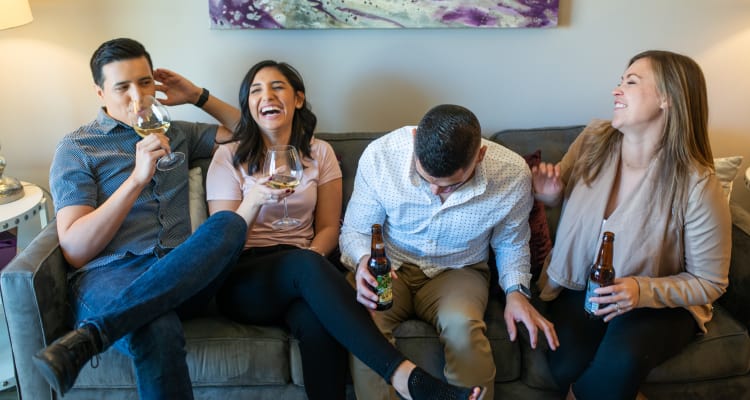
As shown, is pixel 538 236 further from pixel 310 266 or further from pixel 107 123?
pixel 107 123

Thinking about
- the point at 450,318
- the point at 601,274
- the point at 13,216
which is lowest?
the point at 450,318

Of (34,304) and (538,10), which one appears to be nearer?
(34,304)

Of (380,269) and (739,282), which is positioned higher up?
(380,269)

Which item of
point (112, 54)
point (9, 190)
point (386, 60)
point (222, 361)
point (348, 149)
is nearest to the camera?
point (222, 361)

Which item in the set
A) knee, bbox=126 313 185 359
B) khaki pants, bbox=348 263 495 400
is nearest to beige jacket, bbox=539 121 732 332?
khaki pants, bbox=348 263 495 400

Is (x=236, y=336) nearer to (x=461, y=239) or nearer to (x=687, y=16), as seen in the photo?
(x=461, y=239)

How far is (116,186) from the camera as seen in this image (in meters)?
2.03

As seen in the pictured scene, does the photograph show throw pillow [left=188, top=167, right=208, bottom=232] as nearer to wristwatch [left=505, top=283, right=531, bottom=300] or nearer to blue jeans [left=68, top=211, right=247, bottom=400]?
blue jeans [left=68, top=211, right=247, bottom=400]

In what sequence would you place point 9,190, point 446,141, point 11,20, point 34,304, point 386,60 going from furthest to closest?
point 386,60 < point 9,190 < point 11,20 < point 34,304 < point 446,141

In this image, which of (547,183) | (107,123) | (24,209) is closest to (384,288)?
(547,183)

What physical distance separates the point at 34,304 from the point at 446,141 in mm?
1243

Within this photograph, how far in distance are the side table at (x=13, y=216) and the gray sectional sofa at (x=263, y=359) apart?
11.4 inches

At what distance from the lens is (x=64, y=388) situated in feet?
4.98

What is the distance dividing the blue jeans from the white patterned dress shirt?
1.30ft
